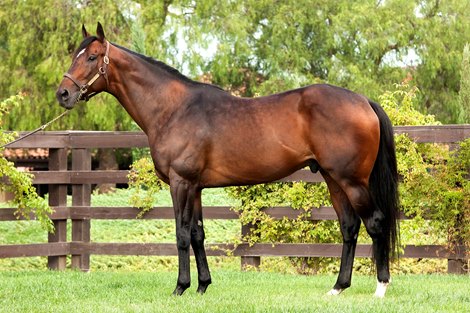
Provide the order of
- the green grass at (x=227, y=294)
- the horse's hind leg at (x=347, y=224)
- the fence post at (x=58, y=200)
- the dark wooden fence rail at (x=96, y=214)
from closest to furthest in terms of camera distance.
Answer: the green grass at (x=227, y=294) → the horse's hind leg at (x=347, y=224) → the dark wooden fence rail at (x=96, y=214) → the fence post at (x=58, y=200)

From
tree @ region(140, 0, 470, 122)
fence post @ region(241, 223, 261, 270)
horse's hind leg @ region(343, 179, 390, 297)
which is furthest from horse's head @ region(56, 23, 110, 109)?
tree @ region(140, 0, 470, 122)

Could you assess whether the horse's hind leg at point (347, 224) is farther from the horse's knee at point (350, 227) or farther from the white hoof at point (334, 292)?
the white hoof at point (334, 292)

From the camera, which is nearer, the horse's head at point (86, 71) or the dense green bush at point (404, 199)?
the horse's head at point (86, 71)

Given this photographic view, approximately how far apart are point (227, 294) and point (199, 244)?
21.9 inches

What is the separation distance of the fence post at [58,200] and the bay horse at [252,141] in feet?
9.69

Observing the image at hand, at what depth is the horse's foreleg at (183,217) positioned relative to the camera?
7.02m

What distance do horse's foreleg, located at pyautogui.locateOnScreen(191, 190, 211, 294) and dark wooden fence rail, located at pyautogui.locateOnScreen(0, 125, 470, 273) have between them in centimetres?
238

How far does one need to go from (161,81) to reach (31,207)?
2604mm

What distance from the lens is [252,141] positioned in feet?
23.2

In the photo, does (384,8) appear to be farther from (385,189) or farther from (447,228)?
(385,189)

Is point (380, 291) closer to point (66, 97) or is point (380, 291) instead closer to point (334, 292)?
point (334, 292)

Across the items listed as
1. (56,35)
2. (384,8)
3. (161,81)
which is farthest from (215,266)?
(384,8)

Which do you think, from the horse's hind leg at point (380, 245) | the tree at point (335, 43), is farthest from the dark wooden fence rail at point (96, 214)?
the tree at point (335, 43)

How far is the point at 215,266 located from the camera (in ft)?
39.1
